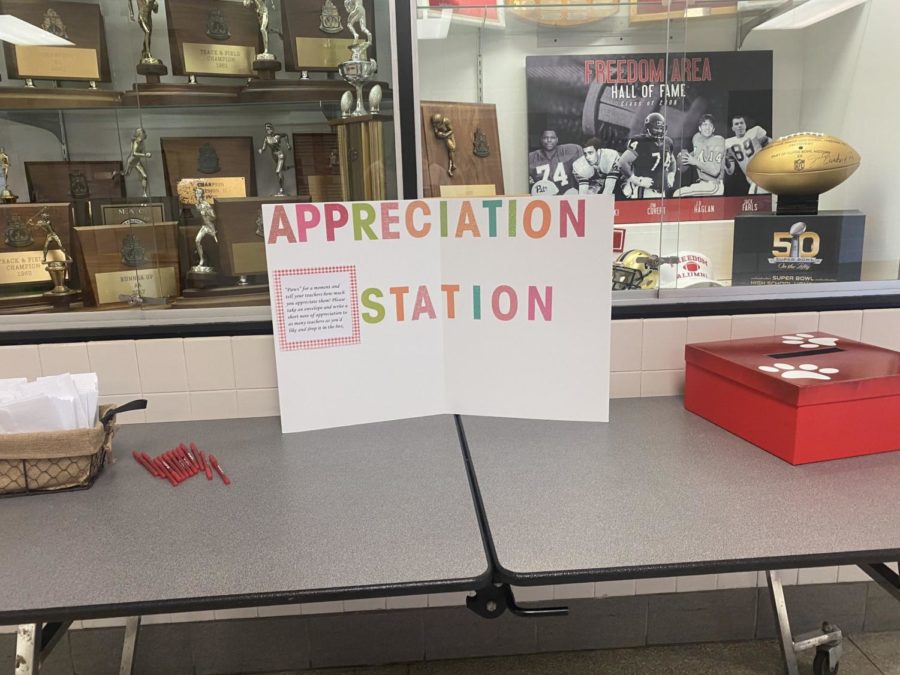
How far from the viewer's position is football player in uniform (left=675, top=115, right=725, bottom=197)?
6.16 ft

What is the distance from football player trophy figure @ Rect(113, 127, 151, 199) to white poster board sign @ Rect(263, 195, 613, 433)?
19.5 inches

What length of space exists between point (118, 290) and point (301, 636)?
1105 mm

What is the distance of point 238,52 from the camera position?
1704 millimetres

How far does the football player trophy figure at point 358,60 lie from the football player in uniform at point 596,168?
0.60 m

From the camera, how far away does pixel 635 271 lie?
1817 millimetres

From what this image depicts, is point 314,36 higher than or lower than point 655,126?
higher

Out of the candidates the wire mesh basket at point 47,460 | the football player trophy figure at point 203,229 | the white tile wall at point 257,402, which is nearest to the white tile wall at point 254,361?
the white tile wall at point 257,402

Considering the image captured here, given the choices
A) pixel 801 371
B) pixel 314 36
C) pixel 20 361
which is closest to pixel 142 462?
pixel 20 361

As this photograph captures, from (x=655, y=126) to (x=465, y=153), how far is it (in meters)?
0.55

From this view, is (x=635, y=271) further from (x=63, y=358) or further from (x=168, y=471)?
(x=63, y=358)

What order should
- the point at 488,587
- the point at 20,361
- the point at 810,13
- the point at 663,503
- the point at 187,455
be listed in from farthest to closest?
the point at 810,13 → the point at 20,361 → the point at 187,455 → the point at 663,503 → the point at 488,587

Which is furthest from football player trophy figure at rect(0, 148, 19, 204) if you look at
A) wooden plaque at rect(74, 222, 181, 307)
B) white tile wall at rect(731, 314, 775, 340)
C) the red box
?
white tile wall at rect(731, 314, 775, 340)

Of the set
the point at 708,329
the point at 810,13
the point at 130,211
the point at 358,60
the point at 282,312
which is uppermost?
the point at 810,13

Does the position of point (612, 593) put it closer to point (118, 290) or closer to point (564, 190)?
point (564, 190)
